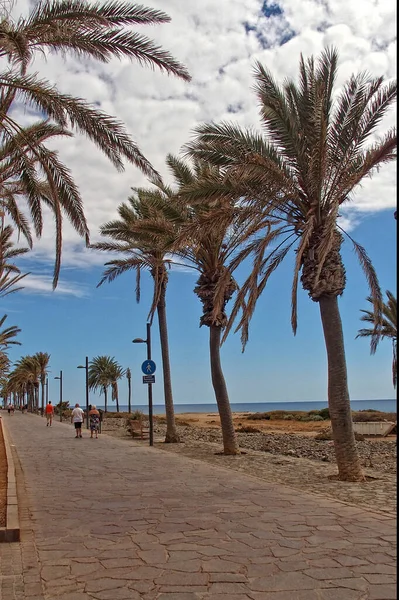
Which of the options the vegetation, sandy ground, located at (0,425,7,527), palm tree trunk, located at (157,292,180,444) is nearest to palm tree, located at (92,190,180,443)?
palm tree trunk, located at (157,292,180,444)

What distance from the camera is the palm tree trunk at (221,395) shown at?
51.3 feet

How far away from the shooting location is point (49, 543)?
21.0ft

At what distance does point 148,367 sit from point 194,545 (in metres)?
12.8

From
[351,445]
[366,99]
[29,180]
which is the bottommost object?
[351,445]

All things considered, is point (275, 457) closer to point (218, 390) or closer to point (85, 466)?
point (218, 390)

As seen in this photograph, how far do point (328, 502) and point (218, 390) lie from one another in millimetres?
7884

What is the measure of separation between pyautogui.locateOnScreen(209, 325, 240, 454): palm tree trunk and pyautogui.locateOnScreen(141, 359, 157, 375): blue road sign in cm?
324

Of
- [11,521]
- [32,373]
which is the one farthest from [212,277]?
[32,373]

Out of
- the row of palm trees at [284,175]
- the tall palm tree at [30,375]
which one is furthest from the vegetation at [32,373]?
the row of palm trees at [284,175]

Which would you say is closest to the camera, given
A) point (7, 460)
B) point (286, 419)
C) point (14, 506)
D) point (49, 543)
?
point (49, 543)

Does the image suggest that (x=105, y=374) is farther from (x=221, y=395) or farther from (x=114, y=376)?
(x=221, y=395)

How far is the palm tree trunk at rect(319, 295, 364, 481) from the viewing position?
10.5 metres

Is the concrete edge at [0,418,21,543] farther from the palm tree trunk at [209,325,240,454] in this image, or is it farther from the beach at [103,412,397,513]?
the palm tree trunk at [209,325,240,454]

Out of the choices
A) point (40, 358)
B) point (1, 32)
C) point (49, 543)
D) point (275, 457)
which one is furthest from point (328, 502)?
point (40, 358)
